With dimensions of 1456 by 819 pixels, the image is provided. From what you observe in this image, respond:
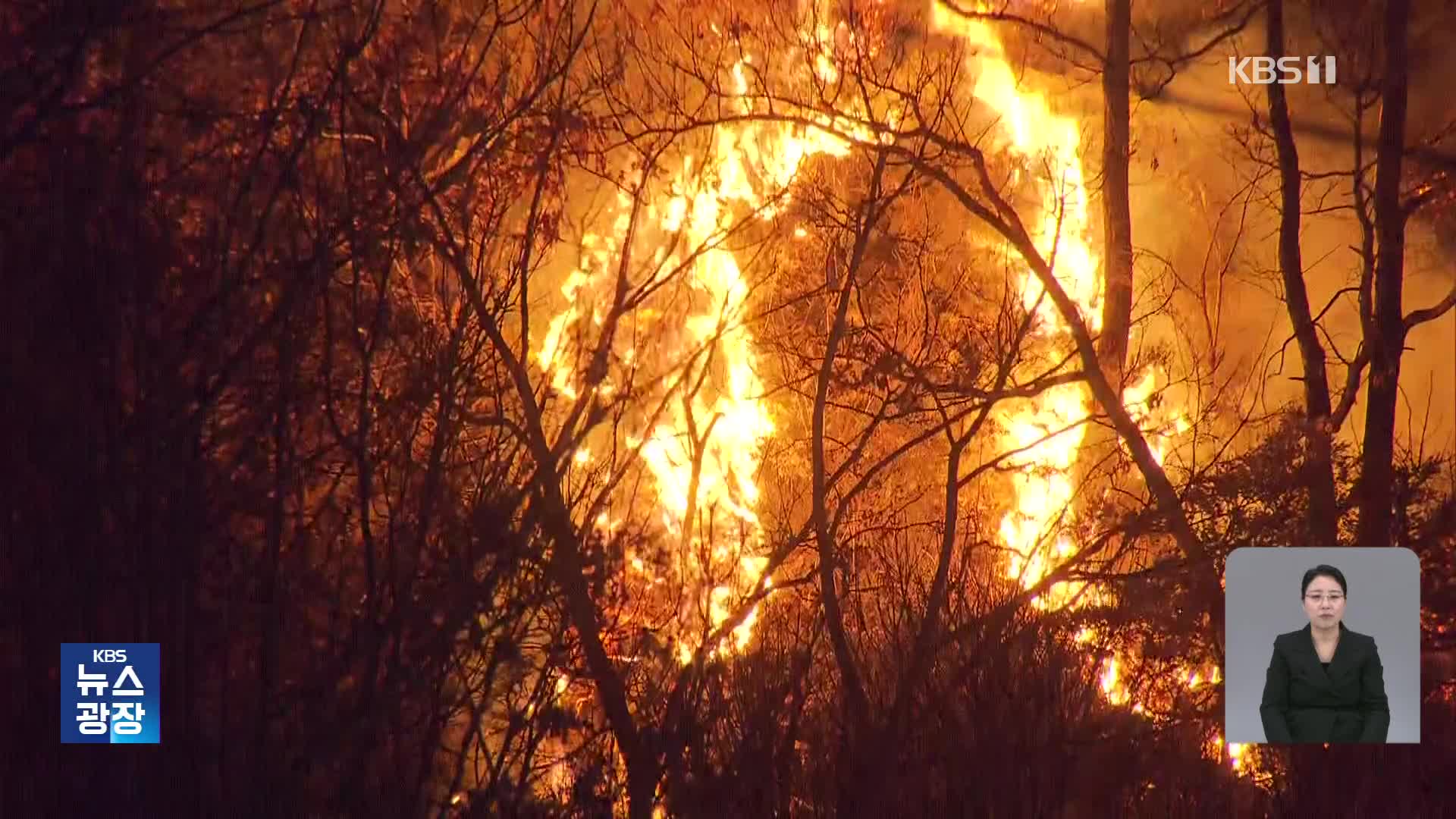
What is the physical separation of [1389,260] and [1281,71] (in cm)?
100

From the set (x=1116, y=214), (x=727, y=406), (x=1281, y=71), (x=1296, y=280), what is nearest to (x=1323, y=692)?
(x=1296, y=280)

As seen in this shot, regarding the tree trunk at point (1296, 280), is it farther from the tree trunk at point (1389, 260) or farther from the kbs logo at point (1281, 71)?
the tree trunk at point (1389, 260)

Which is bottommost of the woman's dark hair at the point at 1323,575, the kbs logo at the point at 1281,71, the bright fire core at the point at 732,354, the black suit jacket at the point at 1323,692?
the black suit jacket at the point at 1323,692

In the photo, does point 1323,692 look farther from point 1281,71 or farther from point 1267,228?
point 1281,71

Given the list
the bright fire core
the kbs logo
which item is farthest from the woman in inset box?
the kbs logo

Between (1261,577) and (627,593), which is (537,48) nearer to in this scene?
(627,593)

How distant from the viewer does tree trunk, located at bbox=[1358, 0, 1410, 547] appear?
20.1 ft


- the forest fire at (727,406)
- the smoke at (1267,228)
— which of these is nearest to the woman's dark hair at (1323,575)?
the forest fire at (727,406)

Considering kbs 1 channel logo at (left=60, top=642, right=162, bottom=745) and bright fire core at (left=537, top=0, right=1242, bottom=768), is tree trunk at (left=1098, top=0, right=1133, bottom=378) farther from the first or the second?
kbs 1 channel logo at (left=60, top=642, right=162, bottom=745)

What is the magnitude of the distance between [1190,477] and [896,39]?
92.8 inches

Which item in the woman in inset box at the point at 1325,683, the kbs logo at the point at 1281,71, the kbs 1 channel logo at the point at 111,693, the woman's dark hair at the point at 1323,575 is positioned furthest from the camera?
the kbs logo at the point at 1281,71

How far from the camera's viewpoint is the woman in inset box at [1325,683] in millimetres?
5312

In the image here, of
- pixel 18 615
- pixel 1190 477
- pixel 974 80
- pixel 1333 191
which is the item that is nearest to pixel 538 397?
pixel 18 615

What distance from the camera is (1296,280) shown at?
6.20 metres
